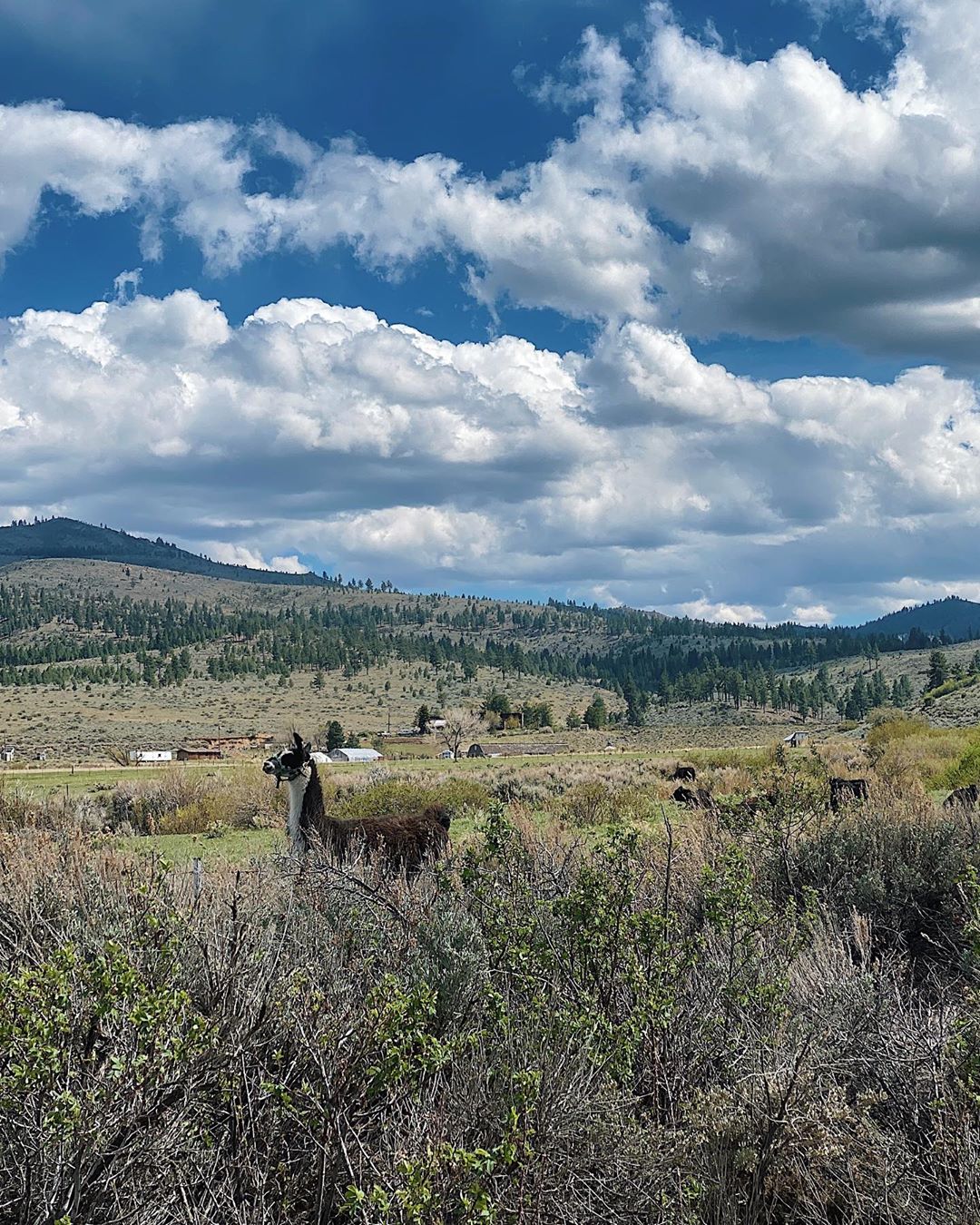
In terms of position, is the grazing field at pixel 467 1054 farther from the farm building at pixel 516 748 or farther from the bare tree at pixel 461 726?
the bare tree at pixel 461 726

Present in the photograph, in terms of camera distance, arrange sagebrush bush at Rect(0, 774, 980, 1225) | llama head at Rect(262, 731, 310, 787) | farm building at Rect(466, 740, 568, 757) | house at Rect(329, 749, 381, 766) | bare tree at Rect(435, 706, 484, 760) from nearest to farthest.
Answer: sagebrush bush at Rect(0, 774, 980, 1225) < llama head at Rect(262, 731, 310, 787) < farm building at Rect(466, 740, 568, 757) < house at Rect(329, 749, 381, 766) < bare tree at Rect(435, 706, 484, 760)

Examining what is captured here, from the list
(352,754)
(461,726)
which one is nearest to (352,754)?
(352,754)

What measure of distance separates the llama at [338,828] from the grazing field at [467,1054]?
298 centimetres

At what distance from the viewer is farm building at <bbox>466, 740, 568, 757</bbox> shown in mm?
81012

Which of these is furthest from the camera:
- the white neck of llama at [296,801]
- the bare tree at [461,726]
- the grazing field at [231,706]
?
the bare tree at [461,726]

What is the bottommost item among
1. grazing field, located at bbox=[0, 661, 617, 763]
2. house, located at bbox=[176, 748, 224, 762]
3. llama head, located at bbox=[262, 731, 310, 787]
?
grazing field, located at bbox=[0, 661, 617, 763]

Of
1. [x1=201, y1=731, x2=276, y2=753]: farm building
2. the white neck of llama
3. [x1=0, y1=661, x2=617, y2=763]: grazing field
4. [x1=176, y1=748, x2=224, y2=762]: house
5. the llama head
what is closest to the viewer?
the white neck of llama

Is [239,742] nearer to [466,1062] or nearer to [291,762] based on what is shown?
[291,762]

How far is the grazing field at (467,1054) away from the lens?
416 centimetres

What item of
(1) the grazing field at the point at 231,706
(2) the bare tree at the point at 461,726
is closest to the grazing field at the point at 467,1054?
(1) the grazing field at the point at 231,706

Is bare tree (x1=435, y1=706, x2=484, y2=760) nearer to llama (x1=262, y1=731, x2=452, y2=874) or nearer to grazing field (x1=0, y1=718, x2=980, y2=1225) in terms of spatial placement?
llama (x1=262, y1=731, x2=452, y2=874)

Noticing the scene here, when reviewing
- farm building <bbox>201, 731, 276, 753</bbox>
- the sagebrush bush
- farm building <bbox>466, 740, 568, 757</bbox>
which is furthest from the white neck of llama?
farm building <bbox>201, 731, 276, 753</bbox>

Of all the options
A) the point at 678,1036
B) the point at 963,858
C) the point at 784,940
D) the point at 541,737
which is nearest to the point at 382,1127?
the point at 678,1036

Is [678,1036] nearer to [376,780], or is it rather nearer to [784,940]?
[784,940]
